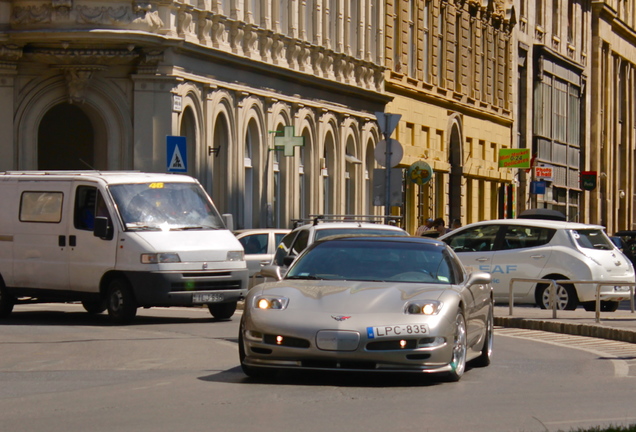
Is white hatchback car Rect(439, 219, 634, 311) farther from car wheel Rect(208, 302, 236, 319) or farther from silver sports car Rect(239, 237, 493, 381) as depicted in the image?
silver sports car Rect(239, 237, 493, 381)

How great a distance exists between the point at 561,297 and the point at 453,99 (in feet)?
106

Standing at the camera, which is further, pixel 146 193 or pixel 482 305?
pixel 146 193

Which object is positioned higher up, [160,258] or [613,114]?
[613,114]

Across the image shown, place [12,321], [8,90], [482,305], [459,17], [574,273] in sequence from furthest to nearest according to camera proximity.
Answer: [459,17] < [8,90] < [574,273] < [12,321] < [482,305]

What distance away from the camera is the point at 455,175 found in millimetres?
59688

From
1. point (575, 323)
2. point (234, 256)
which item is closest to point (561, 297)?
point (575, 323)

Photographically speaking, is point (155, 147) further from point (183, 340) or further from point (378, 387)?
point (378, 387)

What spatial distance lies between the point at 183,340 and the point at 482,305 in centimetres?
441

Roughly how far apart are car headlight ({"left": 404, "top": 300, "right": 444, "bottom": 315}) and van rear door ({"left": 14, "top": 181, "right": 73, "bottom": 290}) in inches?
380

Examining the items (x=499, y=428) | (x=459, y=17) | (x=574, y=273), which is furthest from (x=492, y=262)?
(x=459, y=17)

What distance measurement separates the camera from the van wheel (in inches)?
835

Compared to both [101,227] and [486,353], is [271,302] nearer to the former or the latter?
[486,353]

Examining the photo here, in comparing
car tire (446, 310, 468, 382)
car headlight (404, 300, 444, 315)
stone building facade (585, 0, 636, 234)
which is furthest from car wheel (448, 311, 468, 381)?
stone building facade (585, 0, 636, 234)

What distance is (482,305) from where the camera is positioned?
602 inches
